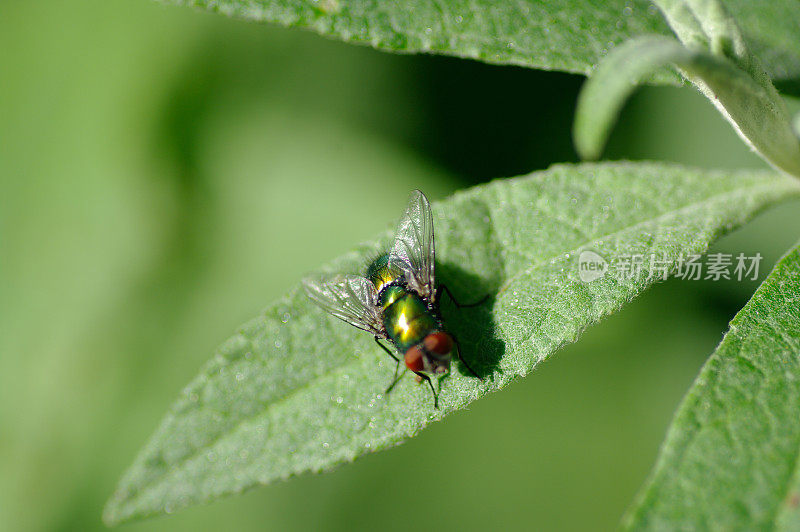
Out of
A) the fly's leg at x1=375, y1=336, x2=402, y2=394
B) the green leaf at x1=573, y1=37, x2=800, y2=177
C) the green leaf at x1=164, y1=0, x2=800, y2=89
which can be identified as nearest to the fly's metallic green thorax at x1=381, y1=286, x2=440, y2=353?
the fly's leg at x1=375, y1=336, x2=402, y2=394

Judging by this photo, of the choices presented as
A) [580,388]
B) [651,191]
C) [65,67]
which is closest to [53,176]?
[65,67]

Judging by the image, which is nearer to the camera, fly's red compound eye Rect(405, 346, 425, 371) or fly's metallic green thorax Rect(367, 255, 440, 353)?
fly's red compound eye Rect(405, 346, 425, 371)

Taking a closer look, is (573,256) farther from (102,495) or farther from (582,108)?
(102,495)

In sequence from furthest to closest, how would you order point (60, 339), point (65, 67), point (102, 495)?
1. point (65, 67)
2. point (60, 339)
3. point (102, 495)

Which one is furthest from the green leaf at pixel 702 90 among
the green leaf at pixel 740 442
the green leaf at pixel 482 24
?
the green leaf at pixel 740 442

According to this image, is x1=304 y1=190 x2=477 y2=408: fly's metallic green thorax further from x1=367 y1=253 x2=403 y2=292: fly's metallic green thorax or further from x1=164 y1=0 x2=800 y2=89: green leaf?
x1=164 y1=0 x2=800 y2=89: green leaf

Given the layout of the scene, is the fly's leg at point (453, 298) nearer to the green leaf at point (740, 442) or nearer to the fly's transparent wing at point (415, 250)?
the fly's transparent wing at point (415, 250)
